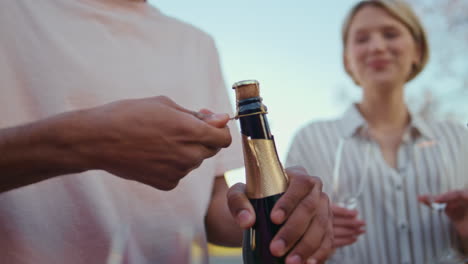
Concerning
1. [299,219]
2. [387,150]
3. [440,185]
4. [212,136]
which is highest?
[212,136]

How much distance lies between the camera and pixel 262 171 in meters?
0.70

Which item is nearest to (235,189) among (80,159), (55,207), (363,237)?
(80,159)

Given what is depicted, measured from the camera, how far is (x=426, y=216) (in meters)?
1.56

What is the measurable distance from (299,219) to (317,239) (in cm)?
5

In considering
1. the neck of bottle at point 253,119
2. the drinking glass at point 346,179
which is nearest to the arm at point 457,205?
the drinking glass at point 346,179

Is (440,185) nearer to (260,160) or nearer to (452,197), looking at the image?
(452,197)

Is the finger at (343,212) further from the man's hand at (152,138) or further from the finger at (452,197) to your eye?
the man's hand at (152,138)

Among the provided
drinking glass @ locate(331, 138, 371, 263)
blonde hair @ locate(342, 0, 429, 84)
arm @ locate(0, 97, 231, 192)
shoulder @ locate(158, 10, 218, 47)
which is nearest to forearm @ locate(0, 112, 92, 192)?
arm @ locate(0, 97, 231, 192)

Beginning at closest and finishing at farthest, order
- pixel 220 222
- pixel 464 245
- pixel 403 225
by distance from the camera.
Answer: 1. pixel 220 222
2. pixel 464 245
3. pixel 403 225

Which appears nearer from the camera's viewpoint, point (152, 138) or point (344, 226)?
point (152, 138)

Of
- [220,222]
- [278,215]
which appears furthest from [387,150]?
[278,215]

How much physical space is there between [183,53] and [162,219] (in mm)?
445

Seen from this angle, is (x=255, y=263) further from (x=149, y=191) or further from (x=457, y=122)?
(x=457, y=122)

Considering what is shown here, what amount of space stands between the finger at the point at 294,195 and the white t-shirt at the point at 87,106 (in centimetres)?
36
